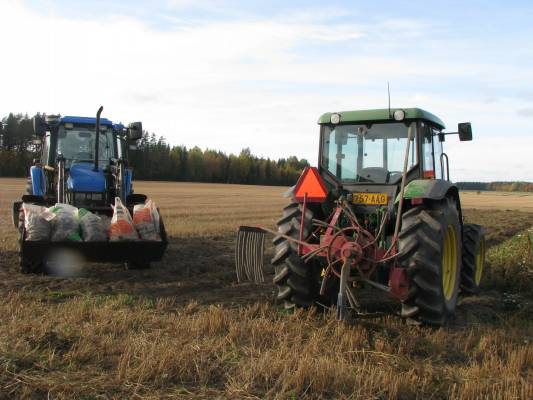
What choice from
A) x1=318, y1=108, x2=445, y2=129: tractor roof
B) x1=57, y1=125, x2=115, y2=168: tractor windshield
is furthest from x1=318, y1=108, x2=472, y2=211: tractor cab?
x1=57, y1=125, x2=115, y2=168: tractor windshield

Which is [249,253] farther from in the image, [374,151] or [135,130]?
[135,130]

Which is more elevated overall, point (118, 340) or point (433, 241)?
point (433, 241)

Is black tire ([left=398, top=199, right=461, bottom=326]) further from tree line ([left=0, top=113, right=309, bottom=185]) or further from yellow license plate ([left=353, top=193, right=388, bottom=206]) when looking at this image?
tree line ([left=0, top=113, right=309, bottom=185])

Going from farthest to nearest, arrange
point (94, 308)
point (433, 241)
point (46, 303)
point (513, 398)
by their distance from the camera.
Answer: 1. point (46, 303)
2. point (94, 308)
3. point (433, 241)
4. point (513, 398)

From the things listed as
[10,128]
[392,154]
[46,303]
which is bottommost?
[46,303]

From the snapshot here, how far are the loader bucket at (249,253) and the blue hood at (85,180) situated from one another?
364cm

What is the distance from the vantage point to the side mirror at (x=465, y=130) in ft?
22.0

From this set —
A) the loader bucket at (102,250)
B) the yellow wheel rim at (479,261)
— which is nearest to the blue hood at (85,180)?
the loader bucket at (102,250)

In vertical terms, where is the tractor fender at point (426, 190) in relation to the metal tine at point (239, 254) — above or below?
above

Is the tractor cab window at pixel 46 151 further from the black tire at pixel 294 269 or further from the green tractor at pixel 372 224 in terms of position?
the black tire at pixel 294 269

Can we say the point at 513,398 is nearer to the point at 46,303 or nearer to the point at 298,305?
the point at 298,305

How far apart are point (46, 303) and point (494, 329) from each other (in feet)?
14.8

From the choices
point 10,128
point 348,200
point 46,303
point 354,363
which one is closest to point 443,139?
point 348,200

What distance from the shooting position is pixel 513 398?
331 cm
